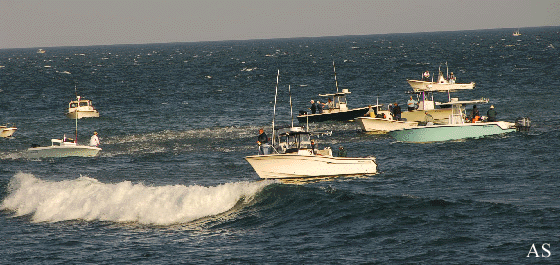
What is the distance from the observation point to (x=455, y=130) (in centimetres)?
4356

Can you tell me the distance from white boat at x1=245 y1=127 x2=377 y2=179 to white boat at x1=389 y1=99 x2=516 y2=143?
11336mm

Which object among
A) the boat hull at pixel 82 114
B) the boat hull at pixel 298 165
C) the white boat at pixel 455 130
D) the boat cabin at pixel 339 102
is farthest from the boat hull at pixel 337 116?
the boat hull at pixel 298 165

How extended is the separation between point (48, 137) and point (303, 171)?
2868 cm

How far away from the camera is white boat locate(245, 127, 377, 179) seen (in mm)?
32531

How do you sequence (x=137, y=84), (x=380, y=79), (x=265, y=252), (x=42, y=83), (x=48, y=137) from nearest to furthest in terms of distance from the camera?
(x=265, y=252), (x=48, y=137), (x=380, y=79), (x=137, y=84), (x=42, y=83)

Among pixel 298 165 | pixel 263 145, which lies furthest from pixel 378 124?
pixel 263 145

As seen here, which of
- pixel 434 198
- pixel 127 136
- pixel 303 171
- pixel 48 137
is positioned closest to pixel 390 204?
pixel 434 198

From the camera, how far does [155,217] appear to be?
28.1 metres

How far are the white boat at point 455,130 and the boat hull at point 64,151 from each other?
1805cm

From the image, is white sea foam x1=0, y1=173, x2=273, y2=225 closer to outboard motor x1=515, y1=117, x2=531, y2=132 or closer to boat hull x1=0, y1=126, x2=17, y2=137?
outboard motor x1=515, y1=117, x2=531, y2=132

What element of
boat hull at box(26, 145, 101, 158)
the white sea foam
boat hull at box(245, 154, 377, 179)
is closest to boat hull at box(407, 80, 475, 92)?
boat hull at box(26, 145, 101, 158)

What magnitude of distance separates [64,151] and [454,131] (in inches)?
891

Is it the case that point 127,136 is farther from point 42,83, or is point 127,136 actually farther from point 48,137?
point 42,83

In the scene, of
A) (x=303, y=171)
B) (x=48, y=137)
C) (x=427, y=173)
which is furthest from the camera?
(x=48, y=137)
